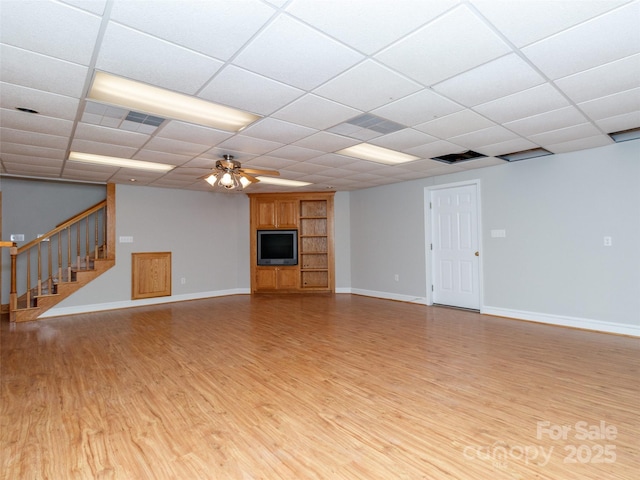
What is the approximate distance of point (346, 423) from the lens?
2223 millimetres

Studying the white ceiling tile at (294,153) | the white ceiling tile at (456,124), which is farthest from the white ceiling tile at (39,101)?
the white ceiling tile at (456,124)

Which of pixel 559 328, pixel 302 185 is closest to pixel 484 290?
pixel 559 328

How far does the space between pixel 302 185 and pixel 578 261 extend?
4901mm

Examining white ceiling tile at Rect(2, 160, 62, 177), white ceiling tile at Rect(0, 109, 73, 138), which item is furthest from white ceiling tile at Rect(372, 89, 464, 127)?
white ceiling tile at Rect(2, 160, 62, 177)

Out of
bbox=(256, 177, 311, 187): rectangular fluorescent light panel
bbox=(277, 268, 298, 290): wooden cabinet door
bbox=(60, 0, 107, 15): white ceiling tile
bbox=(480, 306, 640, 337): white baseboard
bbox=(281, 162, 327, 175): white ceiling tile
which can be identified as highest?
bbox=(256, 177, 311, 187): rectangular fluorescent light panel

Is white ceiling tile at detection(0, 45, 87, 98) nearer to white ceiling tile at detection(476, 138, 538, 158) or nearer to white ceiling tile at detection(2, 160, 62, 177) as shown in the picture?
white ceiling tile at detection(2, 160, 62, 177)

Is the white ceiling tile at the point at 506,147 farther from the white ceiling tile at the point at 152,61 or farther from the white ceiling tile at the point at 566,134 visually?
the white ceiling tile at the point at 152,61

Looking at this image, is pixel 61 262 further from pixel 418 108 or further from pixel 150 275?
pixel 418 108

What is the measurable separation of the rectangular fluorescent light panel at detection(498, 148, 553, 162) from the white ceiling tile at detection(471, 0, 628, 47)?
125 inches

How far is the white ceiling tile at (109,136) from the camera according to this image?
3582mm

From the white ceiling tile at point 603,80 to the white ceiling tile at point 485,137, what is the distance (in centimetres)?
87

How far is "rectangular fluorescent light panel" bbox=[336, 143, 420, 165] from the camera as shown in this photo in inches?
179

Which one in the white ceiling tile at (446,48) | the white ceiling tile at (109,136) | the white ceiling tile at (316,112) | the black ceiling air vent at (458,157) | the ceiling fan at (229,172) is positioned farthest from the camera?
the black ceiling air vent at (458,157)

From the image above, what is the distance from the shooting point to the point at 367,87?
2727 mm
